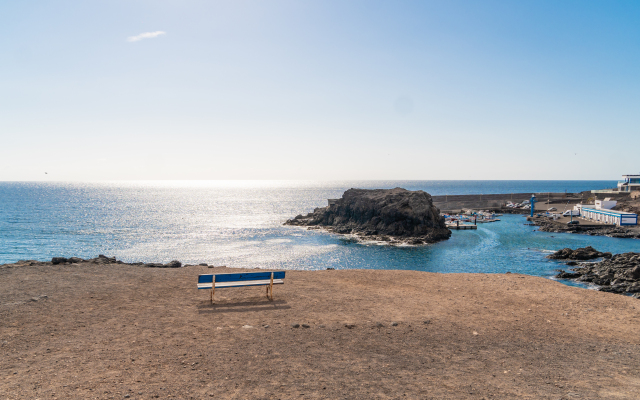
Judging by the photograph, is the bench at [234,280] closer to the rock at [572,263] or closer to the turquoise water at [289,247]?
the turquoise water at [289,247]

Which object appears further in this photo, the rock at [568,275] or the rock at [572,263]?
the rock at [572,263]

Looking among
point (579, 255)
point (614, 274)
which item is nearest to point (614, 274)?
point (614, 274)

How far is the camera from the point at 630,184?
339ft

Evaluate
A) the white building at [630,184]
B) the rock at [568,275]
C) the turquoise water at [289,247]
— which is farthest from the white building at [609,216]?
the white building at [630,184]

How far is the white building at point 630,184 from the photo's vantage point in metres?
102

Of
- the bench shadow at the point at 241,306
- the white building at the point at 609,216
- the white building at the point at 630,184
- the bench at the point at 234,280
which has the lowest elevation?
the white building at the point at 609,216

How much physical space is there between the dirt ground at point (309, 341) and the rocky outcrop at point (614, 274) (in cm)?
1106

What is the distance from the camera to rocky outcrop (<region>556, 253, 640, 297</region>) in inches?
894

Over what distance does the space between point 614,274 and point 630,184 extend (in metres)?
103

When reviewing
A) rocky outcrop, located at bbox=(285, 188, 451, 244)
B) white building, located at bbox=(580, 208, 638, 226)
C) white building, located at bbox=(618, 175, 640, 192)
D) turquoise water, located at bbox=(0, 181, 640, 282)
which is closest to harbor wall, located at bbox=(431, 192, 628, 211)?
white building, located at bbox=(618, 175, 640, 192)

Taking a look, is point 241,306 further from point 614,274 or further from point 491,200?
point 491,200

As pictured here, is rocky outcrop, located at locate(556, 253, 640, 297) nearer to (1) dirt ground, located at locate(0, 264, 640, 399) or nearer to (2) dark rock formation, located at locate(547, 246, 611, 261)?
(2) dark rock formation, located at locate(547, 246, 611, 261)

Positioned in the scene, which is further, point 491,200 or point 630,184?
point 491,200

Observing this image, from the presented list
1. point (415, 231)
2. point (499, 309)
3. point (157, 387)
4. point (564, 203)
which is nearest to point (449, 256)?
point (415, 231)
